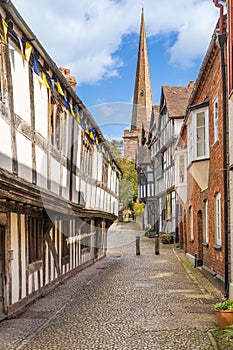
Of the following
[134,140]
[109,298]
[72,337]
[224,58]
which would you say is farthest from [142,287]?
[134,140]

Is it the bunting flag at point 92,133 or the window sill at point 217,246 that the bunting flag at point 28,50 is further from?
the bunting flag at point 92,133

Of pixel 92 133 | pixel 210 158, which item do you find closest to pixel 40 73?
pixel 210 158

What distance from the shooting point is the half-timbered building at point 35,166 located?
7.38 m

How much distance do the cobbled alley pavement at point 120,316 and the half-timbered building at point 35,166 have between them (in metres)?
0.54

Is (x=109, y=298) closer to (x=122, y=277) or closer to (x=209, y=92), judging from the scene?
(x=122, y=277)

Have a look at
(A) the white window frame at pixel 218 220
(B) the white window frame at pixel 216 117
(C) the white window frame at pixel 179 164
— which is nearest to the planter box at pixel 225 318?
(A) the white window frame at pixel 218 220

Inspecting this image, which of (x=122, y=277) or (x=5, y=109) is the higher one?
(x=5, y=109)

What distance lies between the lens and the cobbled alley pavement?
681 centimetres

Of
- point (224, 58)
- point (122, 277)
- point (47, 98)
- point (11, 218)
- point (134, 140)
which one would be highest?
point (134, 140)

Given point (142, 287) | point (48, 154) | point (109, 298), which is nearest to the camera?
point (48, 154)

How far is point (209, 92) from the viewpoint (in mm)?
12617

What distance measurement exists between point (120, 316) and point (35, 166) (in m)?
3.31

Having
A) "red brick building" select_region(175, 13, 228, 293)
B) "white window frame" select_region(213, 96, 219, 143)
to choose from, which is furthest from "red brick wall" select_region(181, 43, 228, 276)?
"white window frame" select_region(213, 96, 219, 143)

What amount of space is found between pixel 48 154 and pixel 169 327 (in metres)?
4.47
